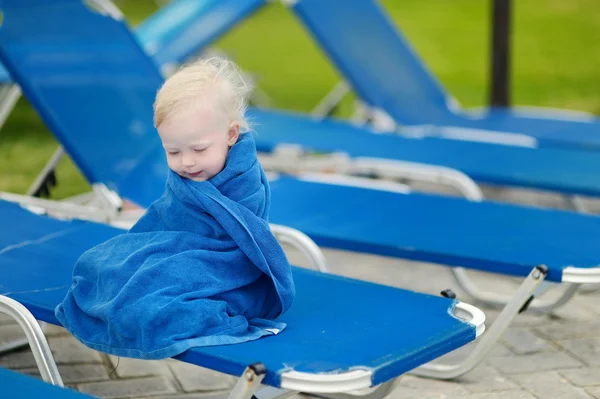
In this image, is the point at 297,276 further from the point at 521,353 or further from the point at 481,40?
the point at 481,40

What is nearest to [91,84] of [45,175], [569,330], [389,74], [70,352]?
[45,175]

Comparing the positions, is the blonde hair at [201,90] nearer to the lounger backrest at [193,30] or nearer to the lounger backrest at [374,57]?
the lounger backrest at [374,57]

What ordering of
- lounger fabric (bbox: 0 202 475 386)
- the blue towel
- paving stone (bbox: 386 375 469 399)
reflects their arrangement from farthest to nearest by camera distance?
paving stone (bbox: 386 375 469 399) → the blue towel → lounger fabric (bbox: 0 202 475 386)

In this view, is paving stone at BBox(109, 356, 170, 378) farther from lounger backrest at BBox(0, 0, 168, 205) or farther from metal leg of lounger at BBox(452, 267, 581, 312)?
metal leg of lounger at BBox(452, 267, 581, 312)

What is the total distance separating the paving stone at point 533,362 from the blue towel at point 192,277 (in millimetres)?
1125

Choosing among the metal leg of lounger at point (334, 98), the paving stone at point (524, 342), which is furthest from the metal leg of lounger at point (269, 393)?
the metal leg of lounger at point (334, 98)

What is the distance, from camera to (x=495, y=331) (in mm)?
3469

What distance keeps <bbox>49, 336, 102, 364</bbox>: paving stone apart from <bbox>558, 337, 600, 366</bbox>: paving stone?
1662 mm

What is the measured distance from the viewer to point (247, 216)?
9.41 feet

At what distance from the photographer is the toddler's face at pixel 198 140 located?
278cm

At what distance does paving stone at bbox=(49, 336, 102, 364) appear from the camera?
3.77m

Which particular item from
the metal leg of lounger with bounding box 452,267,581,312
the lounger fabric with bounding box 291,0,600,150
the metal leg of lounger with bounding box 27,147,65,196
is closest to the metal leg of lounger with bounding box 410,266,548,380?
the metal leg of lounger with bounding box 452,267,581,312

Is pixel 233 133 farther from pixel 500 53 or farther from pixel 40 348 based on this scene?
pixel 500 53

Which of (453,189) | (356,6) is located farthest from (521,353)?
(356,6)
